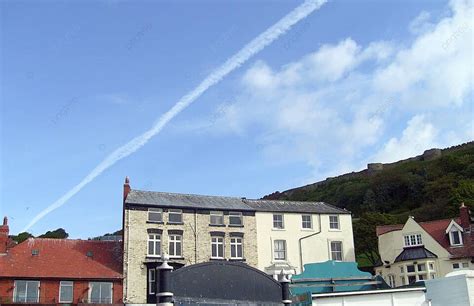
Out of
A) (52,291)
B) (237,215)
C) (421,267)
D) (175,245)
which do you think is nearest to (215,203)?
(237,215)

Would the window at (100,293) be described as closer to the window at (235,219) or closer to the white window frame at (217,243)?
the white window frame at (217,243)

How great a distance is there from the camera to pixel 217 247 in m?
46.6

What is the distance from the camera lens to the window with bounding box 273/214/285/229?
49.0m

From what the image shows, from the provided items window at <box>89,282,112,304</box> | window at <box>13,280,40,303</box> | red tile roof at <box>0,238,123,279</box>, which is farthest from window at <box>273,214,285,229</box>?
window at <box>13,280,40,303</box>

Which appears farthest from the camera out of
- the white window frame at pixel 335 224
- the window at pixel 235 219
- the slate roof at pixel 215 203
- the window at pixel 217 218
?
the white window frame at pixel 335 224

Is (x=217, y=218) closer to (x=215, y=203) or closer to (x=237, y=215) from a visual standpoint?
(x=215, y=203)

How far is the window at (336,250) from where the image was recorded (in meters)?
49.3

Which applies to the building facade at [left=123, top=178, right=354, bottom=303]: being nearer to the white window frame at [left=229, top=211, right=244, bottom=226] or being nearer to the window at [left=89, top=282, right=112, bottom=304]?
the white window frame at [left=229, top=211, right=244, bottom=226]

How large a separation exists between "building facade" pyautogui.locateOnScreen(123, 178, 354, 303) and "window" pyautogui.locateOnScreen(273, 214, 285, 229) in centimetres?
8

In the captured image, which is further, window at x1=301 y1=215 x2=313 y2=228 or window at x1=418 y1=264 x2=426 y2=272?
window at x1=301 y1=215 x2=313 y2=228

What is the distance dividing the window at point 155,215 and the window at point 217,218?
4.32 m

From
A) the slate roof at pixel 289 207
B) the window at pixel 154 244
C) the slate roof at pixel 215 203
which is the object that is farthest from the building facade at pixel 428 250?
the window at pixel 154 244

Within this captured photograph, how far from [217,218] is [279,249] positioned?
592 centimetres

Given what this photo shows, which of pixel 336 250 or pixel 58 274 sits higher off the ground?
pixel 336 250
